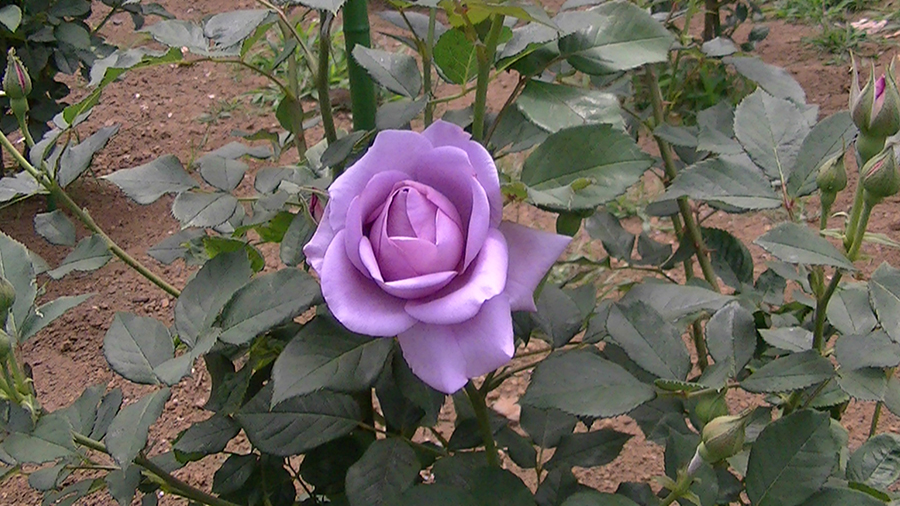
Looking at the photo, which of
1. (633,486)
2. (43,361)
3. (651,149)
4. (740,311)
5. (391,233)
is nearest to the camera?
(391,233)

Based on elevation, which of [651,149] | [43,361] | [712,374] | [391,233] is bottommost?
[43,361]

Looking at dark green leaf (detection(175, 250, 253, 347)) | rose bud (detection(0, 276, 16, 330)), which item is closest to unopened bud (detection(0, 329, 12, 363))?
rose bud (detection(0, 276, 16, 330))

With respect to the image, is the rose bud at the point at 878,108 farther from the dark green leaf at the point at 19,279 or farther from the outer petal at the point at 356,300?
the dark green leaf at the point at 19,279

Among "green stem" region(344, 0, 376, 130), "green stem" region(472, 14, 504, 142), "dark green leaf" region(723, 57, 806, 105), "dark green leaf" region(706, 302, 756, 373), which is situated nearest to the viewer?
"green stem" region(472, 14, 504, 142)

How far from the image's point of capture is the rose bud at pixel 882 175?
0.53 meters

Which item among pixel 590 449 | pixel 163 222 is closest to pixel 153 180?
pixel 590 449

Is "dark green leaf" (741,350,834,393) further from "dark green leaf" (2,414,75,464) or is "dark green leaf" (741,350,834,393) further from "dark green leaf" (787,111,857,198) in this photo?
"dark green leaf" (2,414,75,464)

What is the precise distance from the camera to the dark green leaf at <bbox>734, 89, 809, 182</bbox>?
0.70m

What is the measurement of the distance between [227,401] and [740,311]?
478 millimetres

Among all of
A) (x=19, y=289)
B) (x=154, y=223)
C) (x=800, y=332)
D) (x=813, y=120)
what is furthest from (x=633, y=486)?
(x=154, y=223)

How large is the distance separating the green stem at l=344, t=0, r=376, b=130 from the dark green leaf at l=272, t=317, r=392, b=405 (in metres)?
0.28

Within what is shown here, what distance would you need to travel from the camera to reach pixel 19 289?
693mm

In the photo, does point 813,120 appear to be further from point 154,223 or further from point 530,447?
point 154,223

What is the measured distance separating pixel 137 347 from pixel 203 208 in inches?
5.6
